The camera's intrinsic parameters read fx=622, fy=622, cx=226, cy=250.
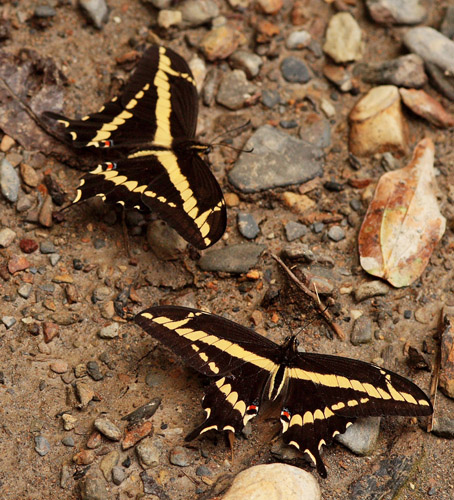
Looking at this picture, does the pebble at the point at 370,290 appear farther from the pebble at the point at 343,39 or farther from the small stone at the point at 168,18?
the small stone at the point at 168,18

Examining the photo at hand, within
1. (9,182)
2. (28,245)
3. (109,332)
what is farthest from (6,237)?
(109,332)

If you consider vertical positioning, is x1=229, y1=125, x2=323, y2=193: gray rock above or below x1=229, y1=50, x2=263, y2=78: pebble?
below

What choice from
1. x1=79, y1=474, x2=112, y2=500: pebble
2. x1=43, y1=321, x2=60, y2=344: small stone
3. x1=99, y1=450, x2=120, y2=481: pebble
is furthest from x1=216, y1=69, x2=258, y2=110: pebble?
x1=79, y1=474, x2=112, y2=500: pebble

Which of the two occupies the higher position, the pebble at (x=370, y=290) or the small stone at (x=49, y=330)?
the pebble at (x=370, y=290)

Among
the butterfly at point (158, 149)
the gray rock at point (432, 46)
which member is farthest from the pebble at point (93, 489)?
the gray rock at point (432, 46)

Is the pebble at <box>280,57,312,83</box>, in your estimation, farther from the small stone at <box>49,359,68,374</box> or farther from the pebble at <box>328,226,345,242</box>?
the small stone at <box>49,359,68,374</box>

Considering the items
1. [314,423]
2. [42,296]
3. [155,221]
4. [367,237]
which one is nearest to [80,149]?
[155,221]
